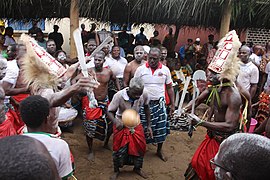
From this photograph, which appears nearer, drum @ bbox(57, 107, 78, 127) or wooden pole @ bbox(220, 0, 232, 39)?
drum @ bbox(57, 107, 78, 127)

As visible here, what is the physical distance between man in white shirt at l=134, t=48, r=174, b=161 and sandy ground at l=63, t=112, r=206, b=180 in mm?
239

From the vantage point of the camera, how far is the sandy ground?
15.0 feet

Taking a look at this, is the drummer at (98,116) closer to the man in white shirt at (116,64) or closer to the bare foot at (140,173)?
the bare foot at (140,173)

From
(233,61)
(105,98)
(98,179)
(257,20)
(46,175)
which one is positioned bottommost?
(98,179)

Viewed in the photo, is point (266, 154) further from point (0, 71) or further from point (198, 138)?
point (198, 138)

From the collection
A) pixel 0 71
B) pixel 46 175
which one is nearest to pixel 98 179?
pixel 0 71

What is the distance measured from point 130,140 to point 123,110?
1.34 feet

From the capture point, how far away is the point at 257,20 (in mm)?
10125

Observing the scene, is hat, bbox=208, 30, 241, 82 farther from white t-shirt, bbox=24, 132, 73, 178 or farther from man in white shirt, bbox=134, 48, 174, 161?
white t-shirt, bbox=24, 132, 73, 178

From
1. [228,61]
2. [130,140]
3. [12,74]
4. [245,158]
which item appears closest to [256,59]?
[228,61]

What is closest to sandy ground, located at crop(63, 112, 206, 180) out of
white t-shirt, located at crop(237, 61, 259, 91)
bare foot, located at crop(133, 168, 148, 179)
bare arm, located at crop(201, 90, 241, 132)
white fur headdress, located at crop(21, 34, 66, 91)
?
bare foot, located at crop(133, 168, 148, 179)

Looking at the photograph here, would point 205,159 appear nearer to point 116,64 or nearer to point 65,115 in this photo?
point 65,115

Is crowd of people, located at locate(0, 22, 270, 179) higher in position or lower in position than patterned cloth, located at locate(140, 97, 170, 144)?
higher

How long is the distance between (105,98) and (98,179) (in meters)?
Result: 1.42
